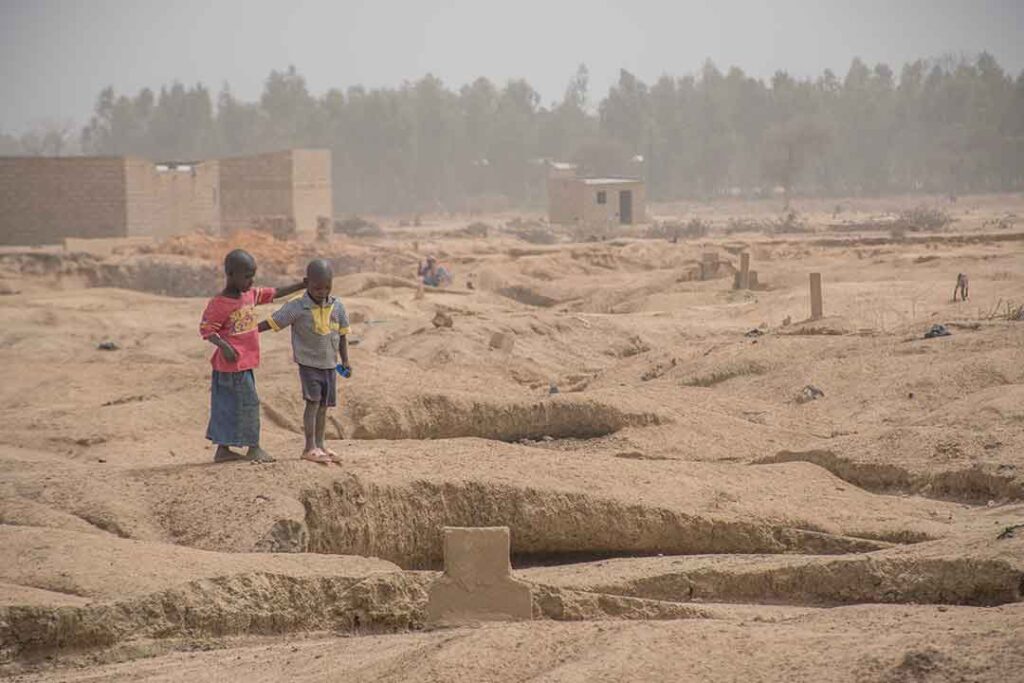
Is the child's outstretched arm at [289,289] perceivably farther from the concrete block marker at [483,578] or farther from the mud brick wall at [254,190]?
the mud brick wall at [254,190]

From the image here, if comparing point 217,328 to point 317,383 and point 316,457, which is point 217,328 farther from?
point 316,457

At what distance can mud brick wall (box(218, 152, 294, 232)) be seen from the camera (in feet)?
112

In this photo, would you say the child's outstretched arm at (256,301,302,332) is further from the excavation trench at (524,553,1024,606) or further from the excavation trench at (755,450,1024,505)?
the excavation trench at (755,450,1024,505)

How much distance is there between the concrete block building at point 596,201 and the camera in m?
44.0

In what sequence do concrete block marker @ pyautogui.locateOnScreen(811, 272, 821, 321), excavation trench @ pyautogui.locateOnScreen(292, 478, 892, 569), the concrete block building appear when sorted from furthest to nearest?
the concrete block building, concrete block marker @ pyautogui.locateOnScreen(811, 272, 821, 321), excavation trench @ pyautogui.locateOnScreen(292, 478, 892, 569)

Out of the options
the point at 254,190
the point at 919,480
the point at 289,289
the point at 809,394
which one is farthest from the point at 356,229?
the point at 289,289

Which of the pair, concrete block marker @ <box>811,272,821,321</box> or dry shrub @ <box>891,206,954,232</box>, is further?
dry shrub @ <box>891,206,954,232</box>

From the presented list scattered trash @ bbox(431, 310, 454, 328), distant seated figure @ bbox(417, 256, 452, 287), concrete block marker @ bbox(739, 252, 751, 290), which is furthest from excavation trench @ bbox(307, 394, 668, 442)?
distant seated figure @ bbox(417, 256, 452, 287)

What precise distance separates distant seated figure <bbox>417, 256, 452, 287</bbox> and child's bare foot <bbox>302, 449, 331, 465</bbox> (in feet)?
53.6

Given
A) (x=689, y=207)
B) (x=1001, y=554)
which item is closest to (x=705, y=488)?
(x=1001, y=554)

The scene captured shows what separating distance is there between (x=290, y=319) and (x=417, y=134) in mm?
73004

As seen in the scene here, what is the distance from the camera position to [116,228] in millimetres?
30812

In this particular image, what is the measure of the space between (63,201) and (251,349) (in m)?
24.2

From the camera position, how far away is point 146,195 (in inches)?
1240
